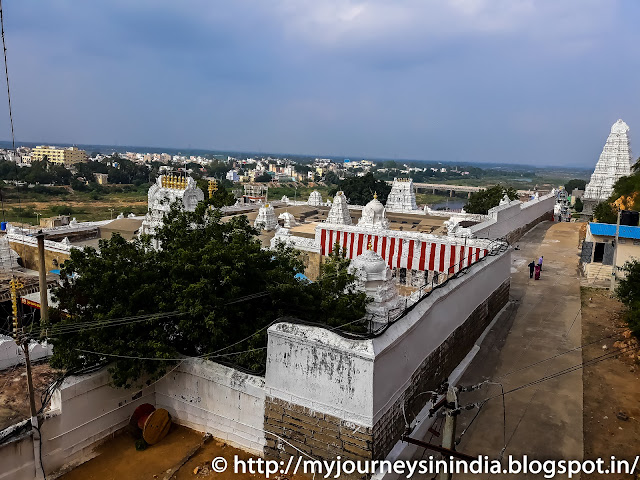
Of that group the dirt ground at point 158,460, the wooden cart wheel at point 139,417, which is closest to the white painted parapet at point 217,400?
the dirt ground at point 158,460

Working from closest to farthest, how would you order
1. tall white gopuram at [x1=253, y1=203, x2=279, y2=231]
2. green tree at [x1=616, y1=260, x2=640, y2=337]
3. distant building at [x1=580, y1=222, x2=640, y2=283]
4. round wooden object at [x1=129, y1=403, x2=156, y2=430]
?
round wooden object at [x1=129, y1=403, x2=156, y2=430], green tree at [x1=616, y1=260, x2=640, y2=337], distant building at [x1=580, y1=222, x2=640, y2=283], tall white gopuram at [x1=253, y1=203, x2=279, y2=231]

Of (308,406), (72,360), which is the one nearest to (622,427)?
(308,406)

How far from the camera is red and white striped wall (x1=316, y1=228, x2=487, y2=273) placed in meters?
19.0

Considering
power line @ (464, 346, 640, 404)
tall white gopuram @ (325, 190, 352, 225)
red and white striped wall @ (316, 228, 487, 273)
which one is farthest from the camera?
tall white gopuram @ (325, 190, 352, 225)

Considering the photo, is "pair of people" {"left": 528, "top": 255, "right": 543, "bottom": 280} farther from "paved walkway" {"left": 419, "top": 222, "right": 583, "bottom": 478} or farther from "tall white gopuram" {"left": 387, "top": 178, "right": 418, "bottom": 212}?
"tall white gopuram" {"left": 387, "top": 178, "right": 418, "bottom": 212}

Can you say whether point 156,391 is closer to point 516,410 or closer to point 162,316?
point 162,316

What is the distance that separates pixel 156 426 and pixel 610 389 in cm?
1116

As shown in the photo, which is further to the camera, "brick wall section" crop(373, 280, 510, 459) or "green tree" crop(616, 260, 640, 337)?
"green tree" crop(616, 260, 640, 337)

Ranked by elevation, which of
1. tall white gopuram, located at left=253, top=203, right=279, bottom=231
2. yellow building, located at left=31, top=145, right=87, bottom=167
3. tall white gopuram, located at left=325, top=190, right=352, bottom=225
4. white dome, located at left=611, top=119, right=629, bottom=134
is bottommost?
tall white gopuram, located at left=253, top=203, right=279, bottom=231

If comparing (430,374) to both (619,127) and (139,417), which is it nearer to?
(139,417)

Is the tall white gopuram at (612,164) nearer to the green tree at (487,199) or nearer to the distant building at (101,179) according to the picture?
the green tree at (487,199)

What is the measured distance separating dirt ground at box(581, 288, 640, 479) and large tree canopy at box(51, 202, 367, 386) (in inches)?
226

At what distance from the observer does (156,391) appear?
1134 cm

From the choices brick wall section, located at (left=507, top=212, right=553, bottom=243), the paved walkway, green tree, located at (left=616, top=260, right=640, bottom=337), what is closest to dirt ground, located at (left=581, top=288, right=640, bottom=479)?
the paved walkway
